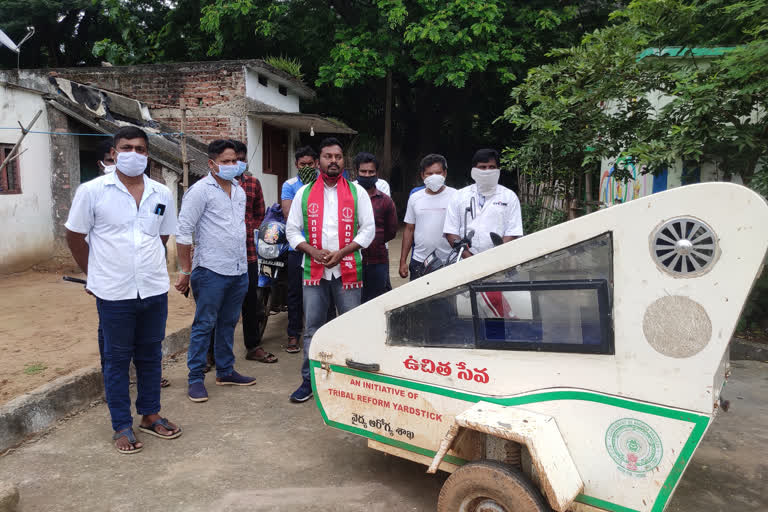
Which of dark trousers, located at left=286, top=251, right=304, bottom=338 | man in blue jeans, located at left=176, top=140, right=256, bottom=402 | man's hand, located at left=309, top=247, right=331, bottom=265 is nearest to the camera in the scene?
man's hand, located at left=309, top=247, right=331, bottom=265

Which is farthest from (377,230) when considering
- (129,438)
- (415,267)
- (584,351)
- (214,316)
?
(584,351)

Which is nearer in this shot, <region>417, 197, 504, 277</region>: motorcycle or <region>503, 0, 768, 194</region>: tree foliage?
<region>417, 197, 504, 277</region>: motorcycle

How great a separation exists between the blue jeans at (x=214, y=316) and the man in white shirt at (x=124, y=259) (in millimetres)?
619

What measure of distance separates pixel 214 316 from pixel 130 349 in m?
0.88

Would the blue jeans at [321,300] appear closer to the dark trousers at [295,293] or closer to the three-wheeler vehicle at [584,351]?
the dark trousers at [295,293]

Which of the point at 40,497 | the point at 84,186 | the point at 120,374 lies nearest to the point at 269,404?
the point at 120,374

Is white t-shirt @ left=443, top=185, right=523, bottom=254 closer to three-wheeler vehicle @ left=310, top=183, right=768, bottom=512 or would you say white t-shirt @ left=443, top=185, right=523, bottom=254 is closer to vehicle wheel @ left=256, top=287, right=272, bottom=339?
three-wheeler vehicle @ left=310, top=183, right=768, bottom=512

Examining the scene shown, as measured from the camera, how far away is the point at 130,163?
3270mm

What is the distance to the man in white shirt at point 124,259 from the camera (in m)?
3.23

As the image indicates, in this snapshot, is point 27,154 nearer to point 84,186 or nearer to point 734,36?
point 84,186

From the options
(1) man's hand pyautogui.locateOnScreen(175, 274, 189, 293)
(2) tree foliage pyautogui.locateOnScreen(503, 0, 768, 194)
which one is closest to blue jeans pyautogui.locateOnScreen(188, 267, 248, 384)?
(1) man's hand pyautogui.locateOnScreen(175, 274, 189, 293)

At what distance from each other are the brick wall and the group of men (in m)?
6.69

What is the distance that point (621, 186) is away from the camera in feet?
29.7

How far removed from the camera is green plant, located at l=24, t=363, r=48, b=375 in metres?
4.38
